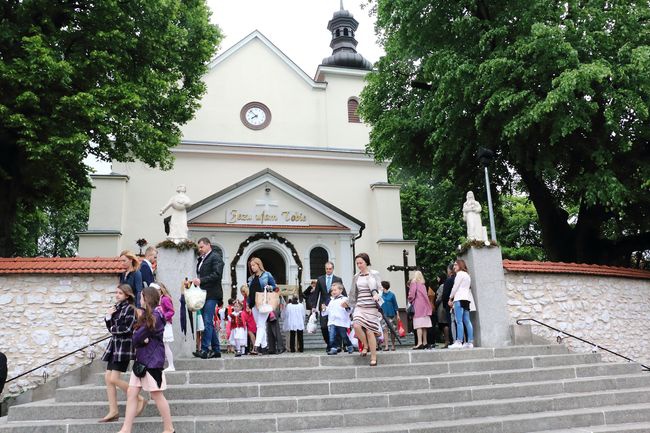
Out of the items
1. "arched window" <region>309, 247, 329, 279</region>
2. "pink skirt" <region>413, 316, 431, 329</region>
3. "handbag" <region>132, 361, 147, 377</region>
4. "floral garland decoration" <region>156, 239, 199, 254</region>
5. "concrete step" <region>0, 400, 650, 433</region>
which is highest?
"arched window" <region>309, 247, 329, 279</region>

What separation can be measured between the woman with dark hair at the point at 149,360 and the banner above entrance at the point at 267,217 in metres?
13.6

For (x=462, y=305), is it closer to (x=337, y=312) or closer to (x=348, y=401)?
(x=337, y=312)

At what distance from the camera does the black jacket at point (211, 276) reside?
29.5ft

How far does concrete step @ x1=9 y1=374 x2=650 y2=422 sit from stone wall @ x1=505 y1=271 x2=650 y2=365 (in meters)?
2.90

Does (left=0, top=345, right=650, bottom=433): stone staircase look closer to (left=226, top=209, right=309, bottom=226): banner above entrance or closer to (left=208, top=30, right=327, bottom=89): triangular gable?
(left=226, top=209, right=309, bottom=226): banner above entrance

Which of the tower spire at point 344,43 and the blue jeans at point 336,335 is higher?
the tower spire at point 344,43

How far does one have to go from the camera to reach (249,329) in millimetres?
10742

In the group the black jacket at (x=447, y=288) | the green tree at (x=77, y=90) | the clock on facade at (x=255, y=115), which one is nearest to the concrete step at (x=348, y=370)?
the black jacket at (x=447, y=288)

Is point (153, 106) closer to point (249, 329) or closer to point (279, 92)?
point (249, 329)

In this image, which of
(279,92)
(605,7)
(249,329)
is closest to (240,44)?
(279,92)

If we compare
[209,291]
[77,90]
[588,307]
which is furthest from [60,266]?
[588,307]

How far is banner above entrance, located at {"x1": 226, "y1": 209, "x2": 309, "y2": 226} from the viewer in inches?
793

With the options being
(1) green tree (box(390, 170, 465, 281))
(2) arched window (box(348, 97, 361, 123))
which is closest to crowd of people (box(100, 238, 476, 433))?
(2) arched window (box(348, 97, 361, 123))

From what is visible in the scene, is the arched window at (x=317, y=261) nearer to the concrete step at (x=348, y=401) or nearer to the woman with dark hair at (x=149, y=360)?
the concrete step at (x=348, y=401)
